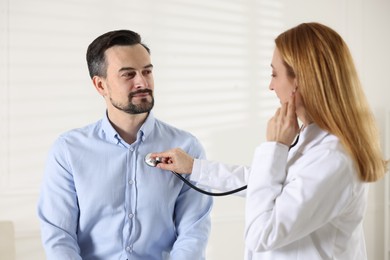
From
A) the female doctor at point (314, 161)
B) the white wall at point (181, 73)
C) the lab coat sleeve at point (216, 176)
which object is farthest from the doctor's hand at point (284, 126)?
the white wall at point (181, 73)

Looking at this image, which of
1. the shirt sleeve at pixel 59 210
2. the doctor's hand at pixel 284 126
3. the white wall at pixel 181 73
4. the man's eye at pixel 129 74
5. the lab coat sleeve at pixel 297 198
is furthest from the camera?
the white wall at pixel 181 73

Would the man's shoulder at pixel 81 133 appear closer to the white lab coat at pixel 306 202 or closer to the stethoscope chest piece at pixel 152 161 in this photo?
the stethoscope chest piece at pixel 152 161

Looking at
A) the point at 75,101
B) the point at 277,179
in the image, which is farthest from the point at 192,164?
the point at 75,101

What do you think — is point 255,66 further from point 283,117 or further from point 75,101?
point 283,117

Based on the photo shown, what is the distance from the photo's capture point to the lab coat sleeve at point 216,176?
179 cm

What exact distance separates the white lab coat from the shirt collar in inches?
20.7

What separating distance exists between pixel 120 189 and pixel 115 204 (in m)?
0.05

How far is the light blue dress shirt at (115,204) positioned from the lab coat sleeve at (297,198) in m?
0.47

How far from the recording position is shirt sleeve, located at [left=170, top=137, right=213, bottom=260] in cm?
173

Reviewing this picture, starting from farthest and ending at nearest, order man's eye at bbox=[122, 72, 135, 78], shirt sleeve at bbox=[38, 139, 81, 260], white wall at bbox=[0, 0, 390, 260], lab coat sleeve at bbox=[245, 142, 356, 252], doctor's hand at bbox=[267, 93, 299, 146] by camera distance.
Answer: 1. white wall at bbox=[0, 0, 390, 260]
2. man's eye at bbox=[122, 72, 135, 78]
3. shirt sleeve at bbox=[38, 139, 81, 260]
4. doctor's hand at bbox=[267, 93, 299, 146]
5. lab coat sleeve at bbox=[245, 142, 356, 252]

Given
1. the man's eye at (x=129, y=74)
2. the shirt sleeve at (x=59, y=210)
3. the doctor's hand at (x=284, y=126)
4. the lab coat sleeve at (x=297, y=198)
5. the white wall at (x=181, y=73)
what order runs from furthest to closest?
the white wall at (x=181, y=73), the man's eye at (x=129, y=74), the shirt sleeve at (x=59, y=210), the doctor's hand at (x=284, y=126), the lab coat sleeve at (x=297, y=198)

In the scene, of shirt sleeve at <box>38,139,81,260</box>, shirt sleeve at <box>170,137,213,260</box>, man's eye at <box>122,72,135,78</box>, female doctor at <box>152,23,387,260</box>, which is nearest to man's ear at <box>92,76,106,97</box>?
man's eye at <box>122,72,135,78</box>

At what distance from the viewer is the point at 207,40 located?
143 inches

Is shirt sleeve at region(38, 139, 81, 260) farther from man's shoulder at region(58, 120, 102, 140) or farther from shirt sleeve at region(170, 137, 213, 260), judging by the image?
shirt sleeve at region(170, 137, 213, 260)
